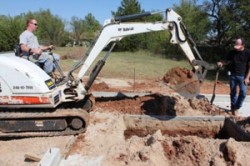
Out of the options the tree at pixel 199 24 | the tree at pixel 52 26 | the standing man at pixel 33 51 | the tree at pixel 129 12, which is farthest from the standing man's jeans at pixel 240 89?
the tree at pixel 52 26

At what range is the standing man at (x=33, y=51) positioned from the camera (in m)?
6.90

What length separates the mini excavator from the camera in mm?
6473

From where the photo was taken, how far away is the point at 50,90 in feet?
21.8

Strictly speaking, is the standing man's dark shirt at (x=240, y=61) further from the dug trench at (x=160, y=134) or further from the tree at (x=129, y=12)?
the tree at (x=129, y=12)

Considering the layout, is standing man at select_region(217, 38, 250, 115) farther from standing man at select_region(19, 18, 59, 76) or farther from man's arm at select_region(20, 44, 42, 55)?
man's arm at select_region(20, 44, 42, 55)

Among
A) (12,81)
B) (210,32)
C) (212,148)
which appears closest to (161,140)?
(212,148)

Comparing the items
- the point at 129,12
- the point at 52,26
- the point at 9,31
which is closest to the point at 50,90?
the point at 9,31

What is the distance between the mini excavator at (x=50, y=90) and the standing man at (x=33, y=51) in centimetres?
28

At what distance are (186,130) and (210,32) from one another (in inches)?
718

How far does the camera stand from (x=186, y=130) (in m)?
7.81

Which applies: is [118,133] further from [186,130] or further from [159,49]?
[159,49]

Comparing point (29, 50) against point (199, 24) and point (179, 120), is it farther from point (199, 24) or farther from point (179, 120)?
point (199, 24)

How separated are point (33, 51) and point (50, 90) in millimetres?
872

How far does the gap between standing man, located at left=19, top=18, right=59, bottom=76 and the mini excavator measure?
279 millimetres
